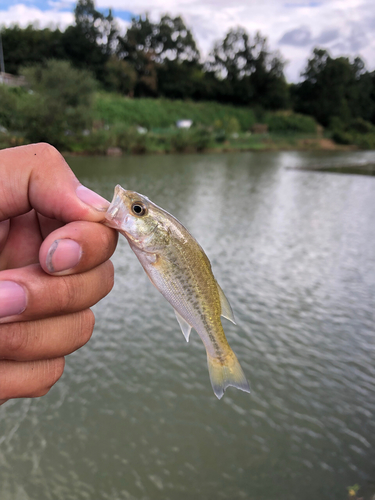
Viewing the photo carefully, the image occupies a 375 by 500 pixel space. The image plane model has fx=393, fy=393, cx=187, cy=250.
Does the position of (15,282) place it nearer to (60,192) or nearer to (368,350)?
(60,192)

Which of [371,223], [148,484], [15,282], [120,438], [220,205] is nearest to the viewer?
[15,282]

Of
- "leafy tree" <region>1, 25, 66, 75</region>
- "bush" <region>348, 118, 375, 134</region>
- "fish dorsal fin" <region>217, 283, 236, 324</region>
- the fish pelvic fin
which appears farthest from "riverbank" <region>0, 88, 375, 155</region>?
"leafy tree" <region>1, 25, 66, 75</region>

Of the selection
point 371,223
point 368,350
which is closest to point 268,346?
point 368,350

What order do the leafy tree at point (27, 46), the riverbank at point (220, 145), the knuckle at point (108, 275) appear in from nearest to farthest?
the knuckle at point (108, 275)
the riverbank at point (220, 145)
the leafy tree at point (27, 46)

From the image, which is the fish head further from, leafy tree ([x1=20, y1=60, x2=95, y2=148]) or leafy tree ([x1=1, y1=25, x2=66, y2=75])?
leafy tree ([x1=1, y1=25, x2=66, y2=75])

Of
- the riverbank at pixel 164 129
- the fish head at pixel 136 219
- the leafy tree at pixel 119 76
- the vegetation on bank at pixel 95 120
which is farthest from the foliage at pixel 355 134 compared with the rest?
the fish head at pixel 136 219

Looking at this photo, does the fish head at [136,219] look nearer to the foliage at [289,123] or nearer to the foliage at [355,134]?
the foliage at [355,134]

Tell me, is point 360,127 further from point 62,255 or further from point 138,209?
point 62,255
